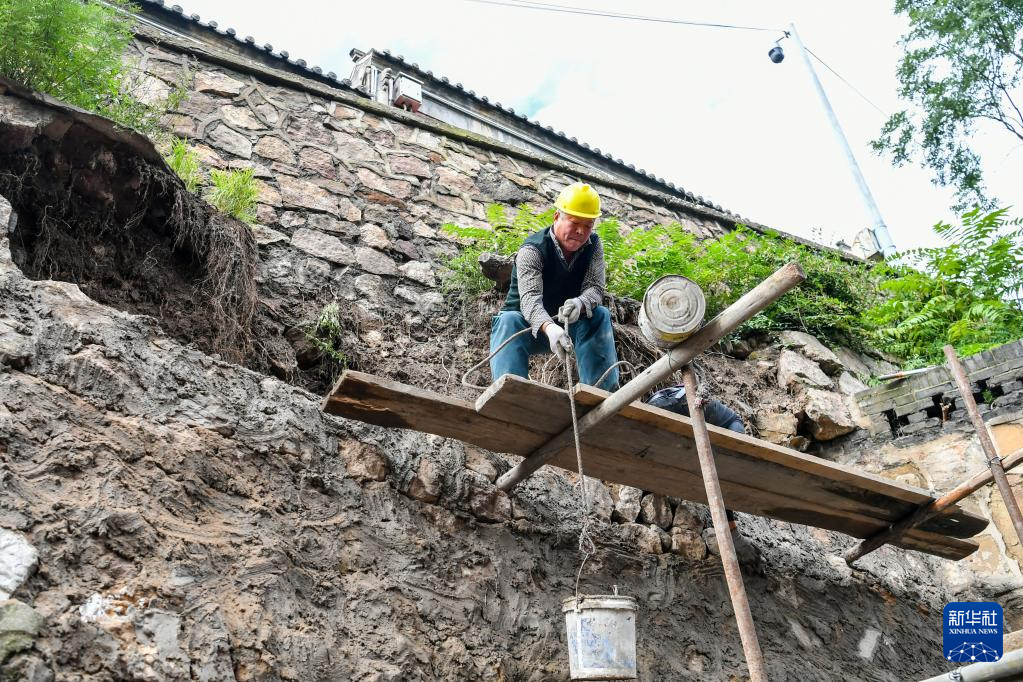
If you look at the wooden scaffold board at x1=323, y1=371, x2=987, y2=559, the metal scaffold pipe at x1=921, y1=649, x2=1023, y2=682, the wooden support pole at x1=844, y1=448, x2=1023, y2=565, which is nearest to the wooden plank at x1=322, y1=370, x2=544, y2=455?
the wooden scaffold board at x1=323, y1=371, x2=987, y2=559

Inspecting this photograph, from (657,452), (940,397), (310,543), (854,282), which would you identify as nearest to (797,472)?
(657,452)

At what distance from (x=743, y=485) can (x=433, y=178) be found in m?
3.83

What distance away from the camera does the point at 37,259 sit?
3773 mm

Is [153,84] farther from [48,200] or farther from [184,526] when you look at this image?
[184,526]

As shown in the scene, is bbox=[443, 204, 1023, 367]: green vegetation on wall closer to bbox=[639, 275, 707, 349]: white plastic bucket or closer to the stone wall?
the stone wall

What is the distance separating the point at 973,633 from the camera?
3.88m

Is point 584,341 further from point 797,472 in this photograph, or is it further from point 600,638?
point 600,638

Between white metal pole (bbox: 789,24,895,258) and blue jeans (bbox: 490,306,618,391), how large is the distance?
27.3 ft

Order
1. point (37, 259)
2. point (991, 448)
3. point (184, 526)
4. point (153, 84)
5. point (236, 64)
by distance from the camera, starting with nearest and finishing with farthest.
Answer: point (184, 526) < point (37, 259) < point (991, 448) < point (153, 84) < point (236, 64)

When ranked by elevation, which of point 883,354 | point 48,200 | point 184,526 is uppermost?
point 883,354

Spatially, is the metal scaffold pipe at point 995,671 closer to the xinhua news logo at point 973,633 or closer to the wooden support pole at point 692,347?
the xinhua news logo at point 973,633

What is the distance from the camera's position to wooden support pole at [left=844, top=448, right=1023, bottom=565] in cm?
404

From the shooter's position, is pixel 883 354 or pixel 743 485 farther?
pixel 883 354

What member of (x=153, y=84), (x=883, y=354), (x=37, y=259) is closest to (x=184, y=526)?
(x=37, y=259)
